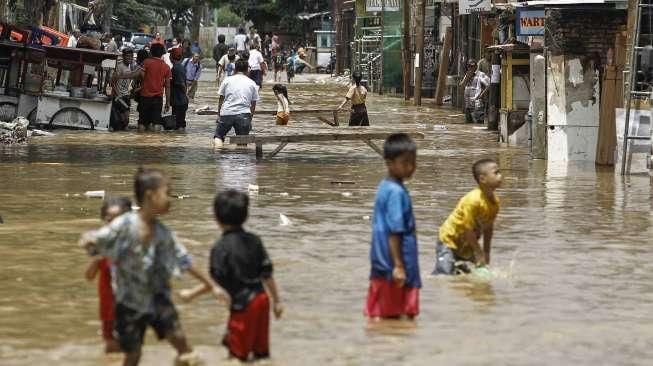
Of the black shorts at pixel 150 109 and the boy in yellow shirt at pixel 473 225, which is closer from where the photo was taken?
the boy in yellow shirt at pixel 473 225

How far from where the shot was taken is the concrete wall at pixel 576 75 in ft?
74.9

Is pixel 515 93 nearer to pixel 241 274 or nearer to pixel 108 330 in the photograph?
pixel 108 330

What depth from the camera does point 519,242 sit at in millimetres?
13570

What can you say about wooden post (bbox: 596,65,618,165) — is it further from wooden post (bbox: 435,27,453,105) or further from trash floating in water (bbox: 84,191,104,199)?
wooden post (bbox: 435,27,453,105)

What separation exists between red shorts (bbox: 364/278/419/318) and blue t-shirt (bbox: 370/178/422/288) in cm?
8

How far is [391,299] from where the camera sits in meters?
9.33

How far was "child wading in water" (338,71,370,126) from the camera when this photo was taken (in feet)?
92.6

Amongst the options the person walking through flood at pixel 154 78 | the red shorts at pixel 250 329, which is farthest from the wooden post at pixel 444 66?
the red shorts at pixel 250 329

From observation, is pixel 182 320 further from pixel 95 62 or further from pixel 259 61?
pixel 259 61

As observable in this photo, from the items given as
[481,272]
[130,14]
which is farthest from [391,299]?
[130,14]

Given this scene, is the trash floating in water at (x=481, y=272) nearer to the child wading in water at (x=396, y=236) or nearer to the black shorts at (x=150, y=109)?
the child wading in water at (x=396, y=236)

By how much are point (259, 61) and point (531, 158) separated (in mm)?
17021

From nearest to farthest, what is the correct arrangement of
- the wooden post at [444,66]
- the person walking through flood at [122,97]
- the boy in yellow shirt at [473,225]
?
the boy in yellow shirt at [473,225], the person walking through flood at [122,97], the wooden post at [444,66]

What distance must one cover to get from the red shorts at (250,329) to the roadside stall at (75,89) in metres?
18.9
